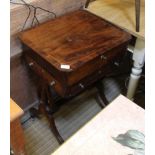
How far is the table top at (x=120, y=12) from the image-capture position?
1.13 metres

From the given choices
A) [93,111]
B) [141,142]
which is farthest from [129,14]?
[141,142]

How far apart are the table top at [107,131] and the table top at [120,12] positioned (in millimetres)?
443

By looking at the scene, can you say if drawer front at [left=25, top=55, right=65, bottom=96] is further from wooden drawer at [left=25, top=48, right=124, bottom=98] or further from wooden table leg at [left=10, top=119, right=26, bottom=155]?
wooden table leg at [left=10, top=119, right=26, bottom=155]

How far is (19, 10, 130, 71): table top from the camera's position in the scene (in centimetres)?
94

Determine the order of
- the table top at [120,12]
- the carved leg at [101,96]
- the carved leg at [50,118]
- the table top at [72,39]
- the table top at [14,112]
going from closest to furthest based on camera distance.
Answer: the table top at [14,112], the table top at [72,39], the table top at [120,12], the carved leg at [50,118], the carved leg at [101,96]

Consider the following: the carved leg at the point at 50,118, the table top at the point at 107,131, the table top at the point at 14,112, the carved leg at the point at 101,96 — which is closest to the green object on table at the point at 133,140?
the table top at the point at 107,131

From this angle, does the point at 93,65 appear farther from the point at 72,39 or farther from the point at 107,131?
the point at 107,131

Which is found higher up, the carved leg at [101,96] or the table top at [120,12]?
the table top at [120,12]

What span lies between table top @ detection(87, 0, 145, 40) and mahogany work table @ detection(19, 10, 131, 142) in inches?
1.9

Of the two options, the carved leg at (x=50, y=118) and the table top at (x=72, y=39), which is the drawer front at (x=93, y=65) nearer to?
the table top at (x=72, y=39)

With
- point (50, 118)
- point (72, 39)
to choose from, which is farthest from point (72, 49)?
point (50, 118)

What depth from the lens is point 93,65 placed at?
1.00m

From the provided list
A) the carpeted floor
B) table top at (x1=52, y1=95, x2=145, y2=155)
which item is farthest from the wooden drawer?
the carpeted floor
